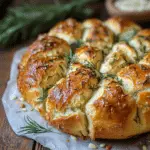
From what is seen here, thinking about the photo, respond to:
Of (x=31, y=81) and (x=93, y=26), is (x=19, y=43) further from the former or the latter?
(x=31, y=81)

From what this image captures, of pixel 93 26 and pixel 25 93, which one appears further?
pixel 93 26

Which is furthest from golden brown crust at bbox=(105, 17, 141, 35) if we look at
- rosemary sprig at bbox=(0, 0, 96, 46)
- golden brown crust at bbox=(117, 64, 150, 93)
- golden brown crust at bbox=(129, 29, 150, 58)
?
rosemary sprig at bbox=(0, 0, 96, 46)

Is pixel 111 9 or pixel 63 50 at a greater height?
pixel 63 50

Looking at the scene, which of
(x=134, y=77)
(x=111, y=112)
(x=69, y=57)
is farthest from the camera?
(x=69, y=57)

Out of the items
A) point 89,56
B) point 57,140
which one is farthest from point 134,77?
point 57,140

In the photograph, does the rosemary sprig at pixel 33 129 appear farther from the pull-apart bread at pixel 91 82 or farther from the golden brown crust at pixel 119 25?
the golden brown crust at pixel 119 25

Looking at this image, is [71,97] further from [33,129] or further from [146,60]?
[146,60]

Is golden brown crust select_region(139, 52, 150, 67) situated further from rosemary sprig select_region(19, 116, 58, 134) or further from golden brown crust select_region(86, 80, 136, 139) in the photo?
rosemary sprig select_region(19, 116, 58, 134)

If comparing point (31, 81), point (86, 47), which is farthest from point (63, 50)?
point (31, 81)
